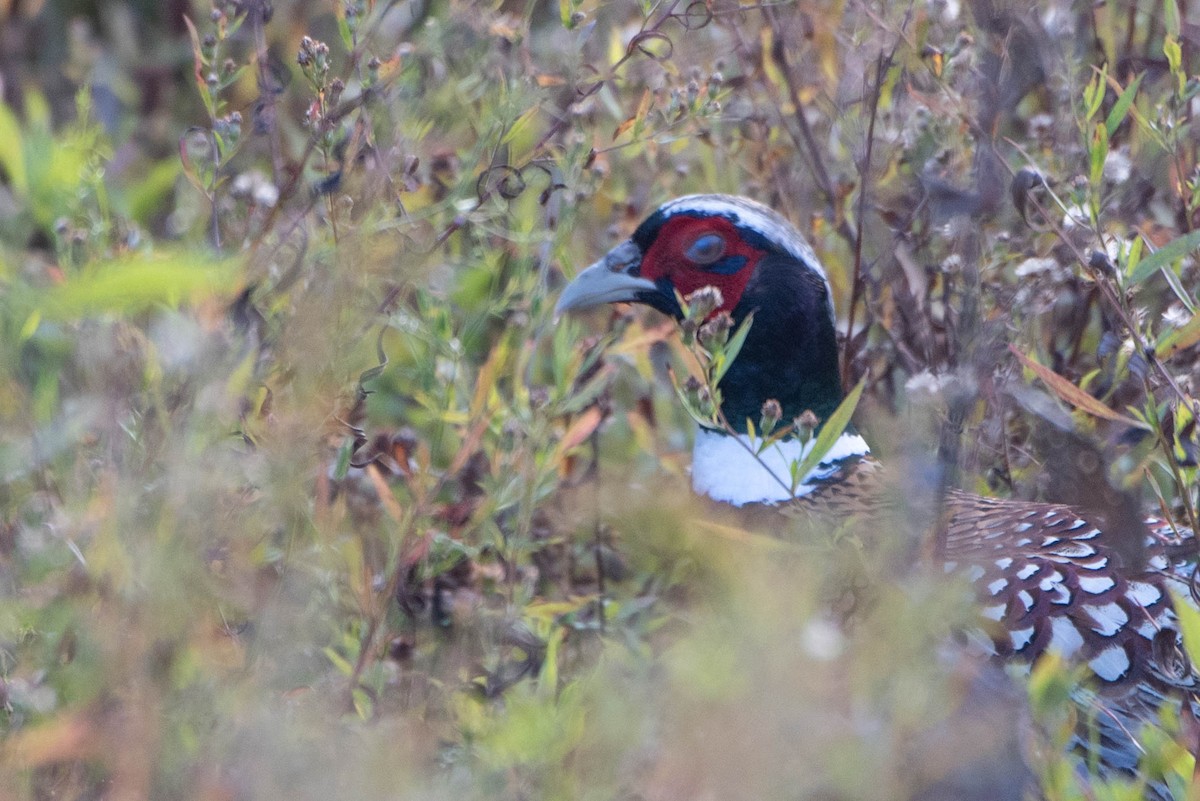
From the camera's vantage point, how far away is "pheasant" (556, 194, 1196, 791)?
257 centimetres

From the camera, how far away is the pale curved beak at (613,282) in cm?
306

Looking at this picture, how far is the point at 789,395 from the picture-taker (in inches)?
124

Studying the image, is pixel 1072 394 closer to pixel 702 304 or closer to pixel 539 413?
pixel 702 304

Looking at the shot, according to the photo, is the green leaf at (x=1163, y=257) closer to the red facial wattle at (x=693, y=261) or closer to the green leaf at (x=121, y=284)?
the red facial wattle at (x=693, y=261)

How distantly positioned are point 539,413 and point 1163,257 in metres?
0.99

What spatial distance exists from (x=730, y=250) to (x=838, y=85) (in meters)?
A: 0.53

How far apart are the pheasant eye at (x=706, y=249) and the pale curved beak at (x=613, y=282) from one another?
0.10m

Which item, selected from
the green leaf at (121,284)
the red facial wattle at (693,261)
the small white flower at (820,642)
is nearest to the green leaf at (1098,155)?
the small white flower at (820,642)

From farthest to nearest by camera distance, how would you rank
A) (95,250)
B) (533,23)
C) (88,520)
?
(533,23), (95,250), (88,520)

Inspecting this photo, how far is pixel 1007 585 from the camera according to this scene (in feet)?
8.39

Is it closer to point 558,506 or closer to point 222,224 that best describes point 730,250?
point 558,506

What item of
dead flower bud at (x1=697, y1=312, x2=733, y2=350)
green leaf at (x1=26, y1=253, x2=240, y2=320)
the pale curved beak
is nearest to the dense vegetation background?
green leaf at (x1=26, y1=253, x2=240, y2=320)

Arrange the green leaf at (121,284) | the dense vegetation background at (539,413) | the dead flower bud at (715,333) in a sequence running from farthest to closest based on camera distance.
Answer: the dead flower bud at (715,333) → the green leaf at (121,284) → the dense vegetation background at (539,413)

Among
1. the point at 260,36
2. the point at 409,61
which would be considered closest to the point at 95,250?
the point at 260,36
